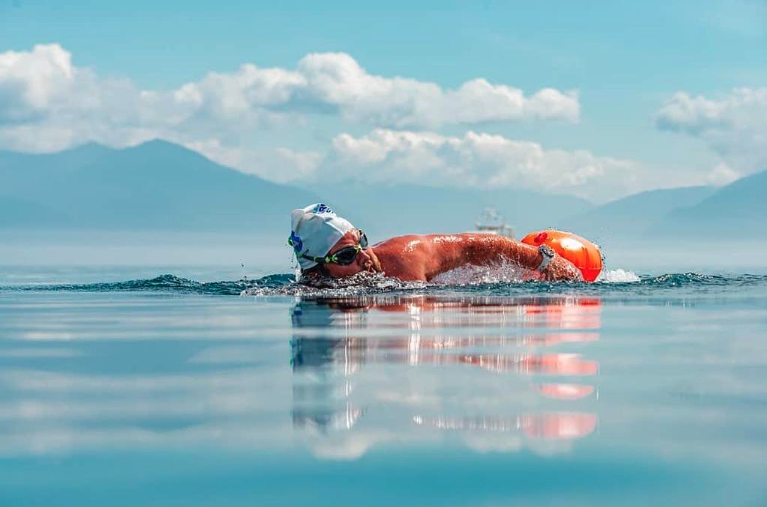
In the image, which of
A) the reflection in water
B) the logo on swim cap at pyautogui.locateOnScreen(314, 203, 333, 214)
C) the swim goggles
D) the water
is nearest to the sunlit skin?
the swim goggles

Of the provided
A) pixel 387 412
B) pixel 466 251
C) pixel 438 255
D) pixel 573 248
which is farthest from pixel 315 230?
pixel 387 412

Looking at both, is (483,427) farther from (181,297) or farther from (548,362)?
(181,297)

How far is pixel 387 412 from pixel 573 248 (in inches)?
535

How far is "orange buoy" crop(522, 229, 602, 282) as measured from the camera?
17.8 metres

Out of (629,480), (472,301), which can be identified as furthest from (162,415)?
(472,301)

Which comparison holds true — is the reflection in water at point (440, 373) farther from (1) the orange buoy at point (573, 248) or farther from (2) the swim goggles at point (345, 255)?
(1) the orange buoy at point (573, 248)

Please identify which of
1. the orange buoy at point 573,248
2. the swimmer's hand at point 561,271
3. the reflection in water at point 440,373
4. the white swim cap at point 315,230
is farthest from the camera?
the orange buoy at point 573,248

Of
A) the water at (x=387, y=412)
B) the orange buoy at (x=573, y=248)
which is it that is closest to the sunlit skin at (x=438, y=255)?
the orange buoy at (x=573, y=248)

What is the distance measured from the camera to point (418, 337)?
8.31 metres

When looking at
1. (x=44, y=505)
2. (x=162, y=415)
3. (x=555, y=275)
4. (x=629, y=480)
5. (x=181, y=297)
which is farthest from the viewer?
(x=555, y=275)

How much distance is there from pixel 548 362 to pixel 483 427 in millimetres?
2315

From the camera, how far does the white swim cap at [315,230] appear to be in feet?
50.6

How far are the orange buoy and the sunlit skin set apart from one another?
3.39 feet

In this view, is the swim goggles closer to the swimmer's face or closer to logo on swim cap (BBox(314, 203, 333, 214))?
the swimmer's face
